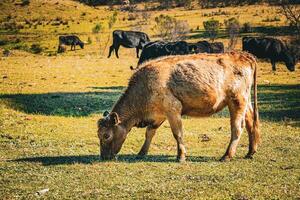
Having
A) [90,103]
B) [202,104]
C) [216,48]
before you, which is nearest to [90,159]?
[202,104]

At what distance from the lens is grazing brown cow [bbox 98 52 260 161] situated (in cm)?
1100

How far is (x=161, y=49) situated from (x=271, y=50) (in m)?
9.81

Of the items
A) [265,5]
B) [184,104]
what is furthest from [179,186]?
[265,5]

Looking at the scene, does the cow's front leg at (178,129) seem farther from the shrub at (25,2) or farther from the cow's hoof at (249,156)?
the shrub at (25,2)

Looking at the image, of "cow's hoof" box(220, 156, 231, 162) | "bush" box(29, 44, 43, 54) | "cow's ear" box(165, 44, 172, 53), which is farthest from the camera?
"bush" box(29, 44, 43, 54)

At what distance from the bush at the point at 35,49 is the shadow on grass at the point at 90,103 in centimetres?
2477

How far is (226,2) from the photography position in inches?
4131

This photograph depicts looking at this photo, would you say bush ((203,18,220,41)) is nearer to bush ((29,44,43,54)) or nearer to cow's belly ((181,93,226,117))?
bush ((29,44,43,54))

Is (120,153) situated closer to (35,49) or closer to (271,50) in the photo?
(271,50)

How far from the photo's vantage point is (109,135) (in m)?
11.0

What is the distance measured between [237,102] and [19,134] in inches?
284

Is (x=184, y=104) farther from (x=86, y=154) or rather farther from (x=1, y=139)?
(x=1, y=139)

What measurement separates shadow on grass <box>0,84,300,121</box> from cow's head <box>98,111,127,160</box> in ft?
24.2

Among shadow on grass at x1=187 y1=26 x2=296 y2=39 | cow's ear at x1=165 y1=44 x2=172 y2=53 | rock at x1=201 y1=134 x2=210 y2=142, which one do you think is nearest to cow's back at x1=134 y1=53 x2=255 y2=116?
rock at x1=201 y1=134 x2=210 y2=142
